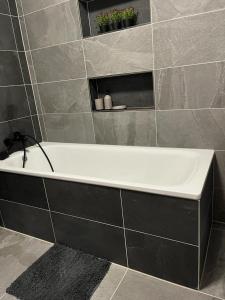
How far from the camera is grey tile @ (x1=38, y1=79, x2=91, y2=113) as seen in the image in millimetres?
2242

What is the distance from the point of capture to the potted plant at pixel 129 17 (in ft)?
6.11

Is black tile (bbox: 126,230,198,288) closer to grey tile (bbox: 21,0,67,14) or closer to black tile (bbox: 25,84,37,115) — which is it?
black tile (bbox: 25,84,37,115)

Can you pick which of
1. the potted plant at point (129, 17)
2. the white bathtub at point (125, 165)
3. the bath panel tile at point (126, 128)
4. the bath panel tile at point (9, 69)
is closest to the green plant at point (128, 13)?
the potted plant at point (129, 17)

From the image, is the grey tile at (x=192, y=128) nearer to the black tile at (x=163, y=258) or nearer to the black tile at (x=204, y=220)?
the black tile at (x=204, y=220)

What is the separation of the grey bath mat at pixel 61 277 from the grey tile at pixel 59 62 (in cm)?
157

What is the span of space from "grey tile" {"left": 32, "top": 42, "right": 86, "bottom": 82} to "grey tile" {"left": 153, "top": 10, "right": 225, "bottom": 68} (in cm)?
75

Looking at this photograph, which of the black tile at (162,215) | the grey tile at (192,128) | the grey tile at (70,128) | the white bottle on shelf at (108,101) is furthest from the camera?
the grey tile at (70,128)

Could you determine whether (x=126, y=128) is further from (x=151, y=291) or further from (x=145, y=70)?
(x=151, y=291)

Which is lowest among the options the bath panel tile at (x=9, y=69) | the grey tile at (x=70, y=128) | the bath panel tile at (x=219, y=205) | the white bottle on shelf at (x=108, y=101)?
the bath panel tile at (x=219, y=205)

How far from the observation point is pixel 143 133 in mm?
2066

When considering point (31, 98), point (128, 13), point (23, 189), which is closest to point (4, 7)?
point (31, 98)

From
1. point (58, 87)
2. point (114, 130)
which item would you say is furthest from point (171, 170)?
point (58, 87)

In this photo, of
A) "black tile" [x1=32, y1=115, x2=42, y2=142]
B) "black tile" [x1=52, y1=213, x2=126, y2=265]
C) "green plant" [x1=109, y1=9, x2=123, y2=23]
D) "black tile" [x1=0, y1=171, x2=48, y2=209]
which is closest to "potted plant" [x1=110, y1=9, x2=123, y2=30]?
"green plant" [x1=109, y1=9, x2=123, y2=23]

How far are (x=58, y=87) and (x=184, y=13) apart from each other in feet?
4.35
